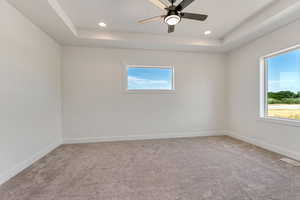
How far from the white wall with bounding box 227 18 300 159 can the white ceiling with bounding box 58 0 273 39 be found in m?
0.77

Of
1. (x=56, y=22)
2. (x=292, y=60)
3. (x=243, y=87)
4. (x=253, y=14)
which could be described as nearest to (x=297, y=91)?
(x=292, y=60)

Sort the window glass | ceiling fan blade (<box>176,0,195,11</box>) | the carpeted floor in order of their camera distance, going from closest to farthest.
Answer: the carpeted floor, ceiling fan blade (<box>176,0,195,11</box>), the window glass

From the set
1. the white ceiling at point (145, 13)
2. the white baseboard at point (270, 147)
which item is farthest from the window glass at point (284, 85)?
the white ceiling at point (145, 13)

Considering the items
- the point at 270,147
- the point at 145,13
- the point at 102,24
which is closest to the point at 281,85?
the point at 270,147

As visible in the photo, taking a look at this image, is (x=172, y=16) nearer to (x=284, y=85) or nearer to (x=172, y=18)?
(x=172, y=18)

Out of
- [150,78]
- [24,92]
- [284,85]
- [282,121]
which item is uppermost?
[150,78]

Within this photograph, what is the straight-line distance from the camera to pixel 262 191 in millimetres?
1725

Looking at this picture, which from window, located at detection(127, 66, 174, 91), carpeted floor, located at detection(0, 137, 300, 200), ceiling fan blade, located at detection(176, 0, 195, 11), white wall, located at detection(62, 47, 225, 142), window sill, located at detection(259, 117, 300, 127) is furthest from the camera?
window, located at detection(127, 66, 174, 91)

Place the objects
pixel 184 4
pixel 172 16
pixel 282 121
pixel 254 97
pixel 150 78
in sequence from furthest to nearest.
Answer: pixel 150 78 < pixel 254 97 < pixel 282 121 < pixel 172 16 < pixel 184 4

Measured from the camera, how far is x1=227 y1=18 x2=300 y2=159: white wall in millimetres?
2686

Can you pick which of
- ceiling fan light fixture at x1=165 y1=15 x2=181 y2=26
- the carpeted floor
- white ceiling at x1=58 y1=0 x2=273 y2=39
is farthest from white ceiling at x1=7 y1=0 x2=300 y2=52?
the carpeted floor

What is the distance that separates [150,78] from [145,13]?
5.78 feet

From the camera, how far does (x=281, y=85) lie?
3.01 m

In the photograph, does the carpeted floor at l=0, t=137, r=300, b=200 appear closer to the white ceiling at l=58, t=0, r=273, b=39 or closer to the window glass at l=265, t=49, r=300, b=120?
the window glass at l=265, t=49, r=300, b=120
